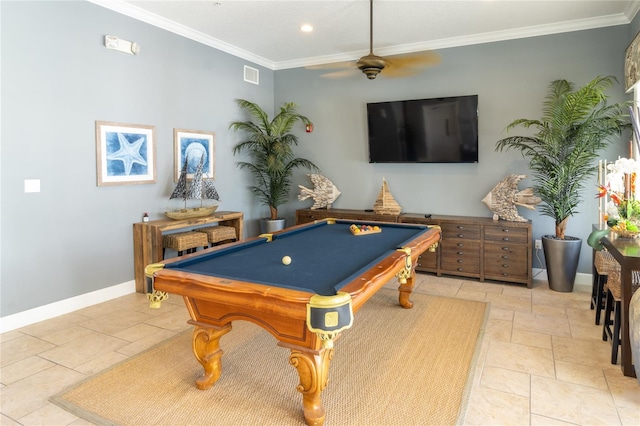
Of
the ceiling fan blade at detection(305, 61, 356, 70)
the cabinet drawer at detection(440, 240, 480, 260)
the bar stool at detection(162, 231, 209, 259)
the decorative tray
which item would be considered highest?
the ceiling fan blade at detection(305, 61, 356, 70)

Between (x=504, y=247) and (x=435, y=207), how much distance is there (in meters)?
1.10

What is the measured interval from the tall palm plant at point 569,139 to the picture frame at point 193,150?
380 cm

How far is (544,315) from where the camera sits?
11.7ft

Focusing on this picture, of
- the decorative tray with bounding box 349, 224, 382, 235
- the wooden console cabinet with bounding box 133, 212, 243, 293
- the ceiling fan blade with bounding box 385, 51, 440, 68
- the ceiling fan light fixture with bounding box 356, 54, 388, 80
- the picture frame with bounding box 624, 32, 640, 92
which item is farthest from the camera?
the ceiling fan blade with bounding box 385, 51, 440, 68

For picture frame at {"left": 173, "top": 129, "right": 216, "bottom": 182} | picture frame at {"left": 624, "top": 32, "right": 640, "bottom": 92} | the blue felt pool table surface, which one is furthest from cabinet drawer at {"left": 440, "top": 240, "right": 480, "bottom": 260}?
picture frame at {"left": 173, "top": 129, "right": 216, "bottom": 182}

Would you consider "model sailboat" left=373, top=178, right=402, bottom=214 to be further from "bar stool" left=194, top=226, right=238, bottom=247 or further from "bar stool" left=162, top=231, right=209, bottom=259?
"bar stool" left=162, top=231, right=209, bottom=259

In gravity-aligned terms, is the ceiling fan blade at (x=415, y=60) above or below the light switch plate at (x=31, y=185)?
above

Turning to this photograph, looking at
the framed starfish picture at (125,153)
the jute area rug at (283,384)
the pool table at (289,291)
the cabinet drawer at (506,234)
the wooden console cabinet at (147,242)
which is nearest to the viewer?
the pool table at (289,291)

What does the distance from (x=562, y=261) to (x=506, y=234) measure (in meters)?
0.62

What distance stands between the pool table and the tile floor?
2.62 feet

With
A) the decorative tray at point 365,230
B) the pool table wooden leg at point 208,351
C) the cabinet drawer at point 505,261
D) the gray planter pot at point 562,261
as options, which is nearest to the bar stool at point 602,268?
the gray planter pot at point 562,261

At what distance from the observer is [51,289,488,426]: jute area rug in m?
2.08

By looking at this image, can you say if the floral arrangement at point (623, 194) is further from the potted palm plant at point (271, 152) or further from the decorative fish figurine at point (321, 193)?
the potted palm plant at point (271, 152)

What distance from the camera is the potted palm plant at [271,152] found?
570cm
